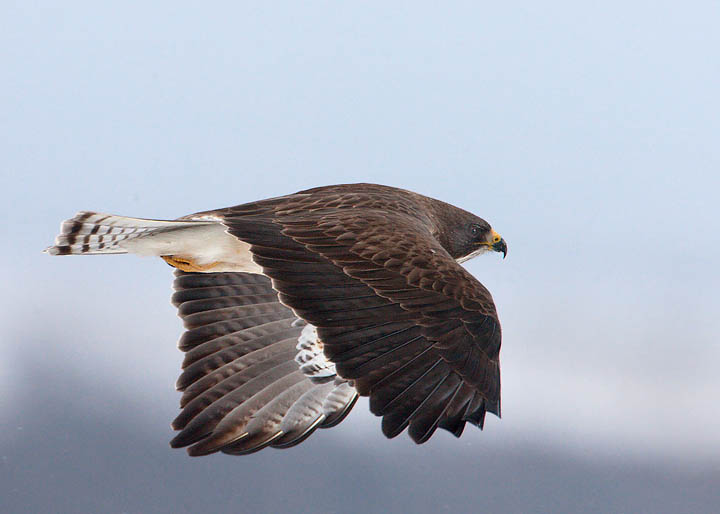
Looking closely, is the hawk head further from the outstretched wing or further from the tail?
the tail

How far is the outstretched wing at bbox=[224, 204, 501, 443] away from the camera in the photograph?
4543 mm

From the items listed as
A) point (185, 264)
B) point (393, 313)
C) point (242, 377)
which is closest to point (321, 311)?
point (393, 313)


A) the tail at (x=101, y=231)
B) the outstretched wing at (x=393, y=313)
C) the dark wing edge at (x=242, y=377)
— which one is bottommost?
the dark wing edge at (x=242, y=377)

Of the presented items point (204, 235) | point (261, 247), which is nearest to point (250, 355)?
point (204, 235)

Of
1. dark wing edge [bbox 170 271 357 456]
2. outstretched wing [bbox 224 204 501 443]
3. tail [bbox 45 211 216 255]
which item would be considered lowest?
dark wing edge [bbox 170 271 357 456]

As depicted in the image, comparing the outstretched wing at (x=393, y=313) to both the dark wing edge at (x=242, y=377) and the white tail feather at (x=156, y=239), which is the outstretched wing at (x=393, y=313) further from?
the dark wing edge at (x=242, y=377)

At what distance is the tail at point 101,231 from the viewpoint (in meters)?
5.93

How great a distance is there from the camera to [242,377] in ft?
20.4

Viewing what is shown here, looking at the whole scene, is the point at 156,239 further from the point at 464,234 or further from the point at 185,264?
the point at 464,234

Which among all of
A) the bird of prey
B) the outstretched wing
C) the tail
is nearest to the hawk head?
the bird of prey

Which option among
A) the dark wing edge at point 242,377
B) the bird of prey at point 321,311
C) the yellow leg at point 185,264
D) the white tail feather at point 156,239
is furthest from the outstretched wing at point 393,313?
the dark wing edge at point 242,377

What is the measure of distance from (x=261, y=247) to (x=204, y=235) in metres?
1.19

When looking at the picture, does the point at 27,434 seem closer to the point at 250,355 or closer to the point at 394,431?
Answer: the point at 250,355

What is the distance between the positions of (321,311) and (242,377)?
1680mm
